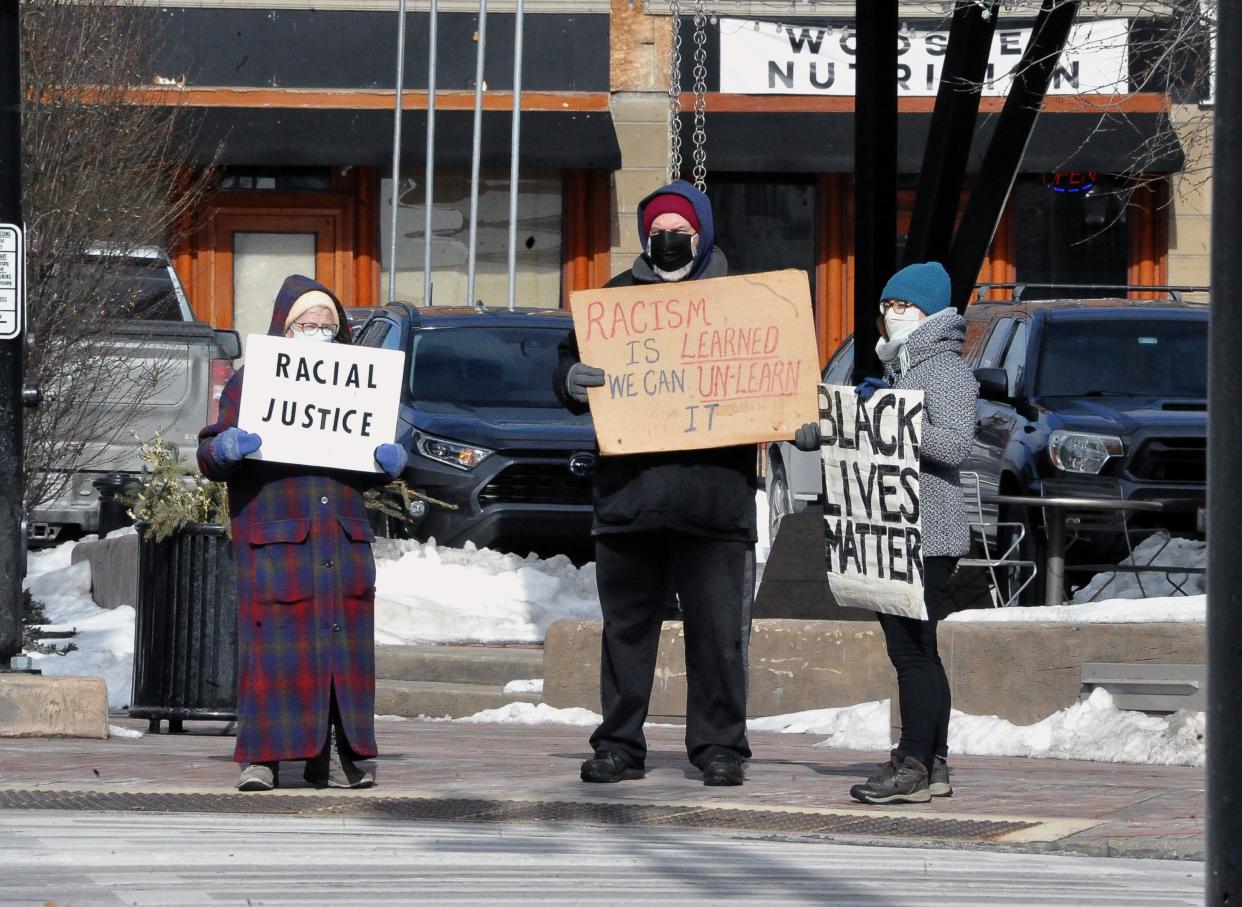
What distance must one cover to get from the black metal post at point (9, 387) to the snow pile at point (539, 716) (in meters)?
2.25

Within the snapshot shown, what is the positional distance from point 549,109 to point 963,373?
1534cm

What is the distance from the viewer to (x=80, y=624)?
13.2 m

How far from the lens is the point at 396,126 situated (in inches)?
860

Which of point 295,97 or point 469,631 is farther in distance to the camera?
point 295,97

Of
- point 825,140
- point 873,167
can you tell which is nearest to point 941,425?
point 873,167

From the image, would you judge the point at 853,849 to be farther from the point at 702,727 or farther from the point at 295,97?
the point at 295,97

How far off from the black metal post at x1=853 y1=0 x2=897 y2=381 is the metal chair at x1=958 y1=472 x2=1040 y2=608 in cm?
103

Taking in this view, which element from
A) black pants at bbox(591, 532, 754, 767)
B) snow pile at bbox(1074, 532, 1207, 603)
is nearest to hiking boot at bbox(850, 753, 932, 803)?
black pants at bbox(591, 532, 754, 767)

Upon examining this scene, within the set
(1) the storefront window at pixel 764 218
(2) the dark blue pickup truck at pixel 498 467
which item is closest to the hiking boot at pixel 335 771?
(2) the dark blue pickup truck at pixel 498 467

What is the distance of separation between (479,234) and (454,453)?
1051 centimetres

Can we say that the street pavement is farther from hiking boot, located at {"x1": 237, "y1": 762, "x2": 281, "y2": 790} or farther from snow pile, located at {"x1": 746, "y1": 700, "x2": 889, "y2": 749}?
snow pile, located at {"x1": 746, "y1": 700, "x2": 889, "y2": 749}

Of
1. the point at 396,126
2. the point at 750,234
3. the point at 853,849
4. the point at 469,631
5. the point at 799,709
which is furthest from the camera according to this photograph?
the point at 750,234

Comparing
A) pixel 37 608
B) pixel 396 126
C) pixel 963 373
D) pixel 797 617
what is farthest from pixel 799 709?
pixel 396 126

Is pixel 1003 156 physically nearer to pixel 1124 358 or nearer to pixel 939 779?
pixel 1124 358
